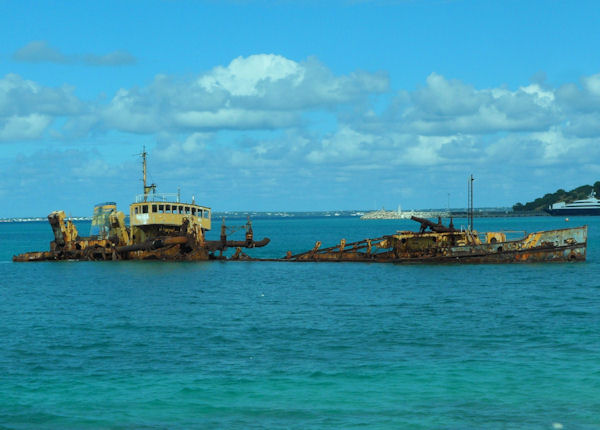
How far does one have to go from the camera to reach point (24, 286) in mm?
56719

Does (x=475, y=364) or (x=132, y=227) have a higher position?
(x=132, y=227)

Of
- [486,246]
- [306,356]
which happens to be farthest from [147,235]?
[306,356]

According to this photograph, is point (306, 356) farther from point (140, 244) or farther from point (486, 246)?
point (140, 244)

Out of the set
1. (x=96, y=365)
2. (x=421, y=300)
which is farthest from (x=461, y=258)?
(x=96, y=365)

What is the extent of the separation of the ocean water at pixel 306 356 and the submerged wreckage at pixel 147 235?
47.1 feet

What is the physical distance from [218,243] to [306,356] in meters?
42.3

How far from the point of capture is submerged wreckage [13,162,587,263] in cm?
5900

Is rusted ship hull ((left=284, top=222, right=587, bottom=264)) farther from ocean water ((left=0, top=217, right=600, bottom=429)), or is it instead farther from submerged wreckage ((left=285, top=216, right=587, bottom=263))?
ocean water ((left=0, top=217, right=600, bottom=429))

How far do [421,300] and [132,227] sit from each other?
34.1m

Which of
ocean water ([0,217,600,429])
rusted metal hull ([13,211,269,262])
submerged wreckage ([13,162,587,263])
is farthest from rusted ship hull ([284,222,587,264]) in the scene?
rusted metal hull ([13,211,269,262])

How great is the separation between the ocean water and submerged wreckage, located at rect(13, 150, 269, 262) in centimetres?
1434

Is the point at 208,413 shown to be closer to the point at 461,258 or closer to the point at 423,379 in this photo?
the point at 423,379

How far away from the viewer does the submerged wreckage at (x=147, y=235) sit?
66625mm

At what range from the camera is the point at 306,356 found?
90.8 feet
